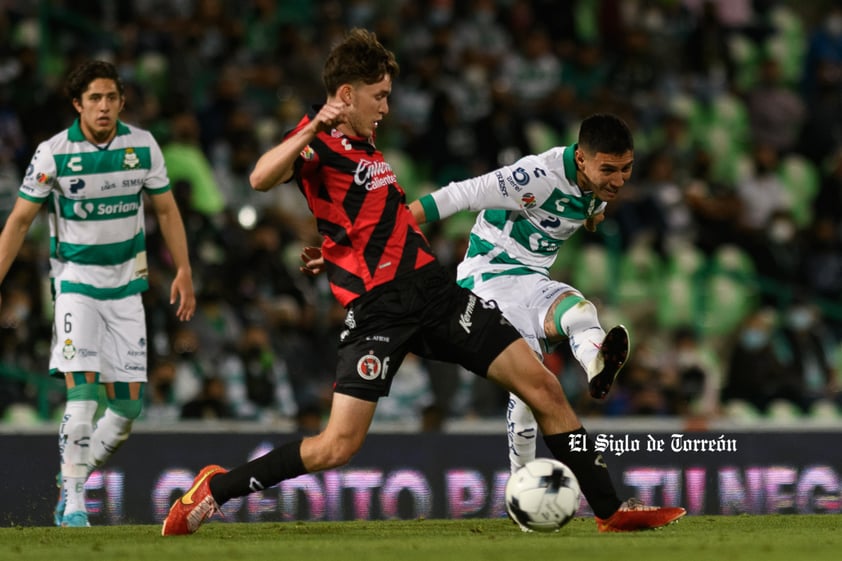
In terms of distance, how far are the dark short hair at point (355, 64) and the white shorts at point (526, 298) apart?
1772 mm

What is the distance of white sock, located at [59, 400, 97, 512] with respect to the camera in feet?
26.5

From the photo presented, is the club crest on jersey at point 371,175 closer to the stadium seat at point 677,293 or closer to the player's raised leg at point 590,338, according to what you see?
the player's raised leg at point 590,338

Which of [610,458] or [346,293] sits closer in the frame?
[346,293]

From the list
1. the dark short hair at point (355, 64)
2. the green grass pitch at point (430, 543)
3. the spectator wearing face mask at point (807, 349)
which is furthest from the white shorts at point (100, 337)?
the spectator wearing face mask at point (807, 349)

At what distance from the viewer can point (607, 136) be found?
7.66m

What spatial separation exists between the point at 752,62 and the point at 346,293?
1211 centimetres

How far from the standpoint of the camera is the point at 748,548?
20.8ft

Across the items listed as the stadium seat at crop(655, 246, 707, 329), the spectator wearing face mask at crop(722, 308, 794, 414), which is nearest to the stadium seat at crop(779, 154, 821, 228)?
the stadium seat at crop(655, 246, 707, 329)

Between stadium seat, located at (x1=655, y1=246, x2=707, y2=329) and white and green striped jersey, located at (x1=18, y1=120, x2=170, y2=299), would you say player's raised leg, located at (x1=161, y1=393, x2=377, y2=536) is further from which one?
stadium seat, located at (x1=655, y1=246, x2=707, y2=329)

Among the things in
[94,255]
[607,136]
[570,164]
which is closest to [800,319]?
[570,164]

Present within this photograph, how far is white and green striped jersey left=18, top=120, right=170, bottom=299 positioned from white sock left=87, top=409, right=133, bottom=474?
703 millimetres

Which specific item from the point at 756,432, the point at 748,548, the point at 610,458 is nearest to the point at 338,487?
the point at 610,458

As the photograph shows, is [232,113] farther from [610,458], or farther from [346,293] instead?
[346,293]

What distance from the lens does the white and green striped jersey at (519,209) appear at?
7.75 metres
